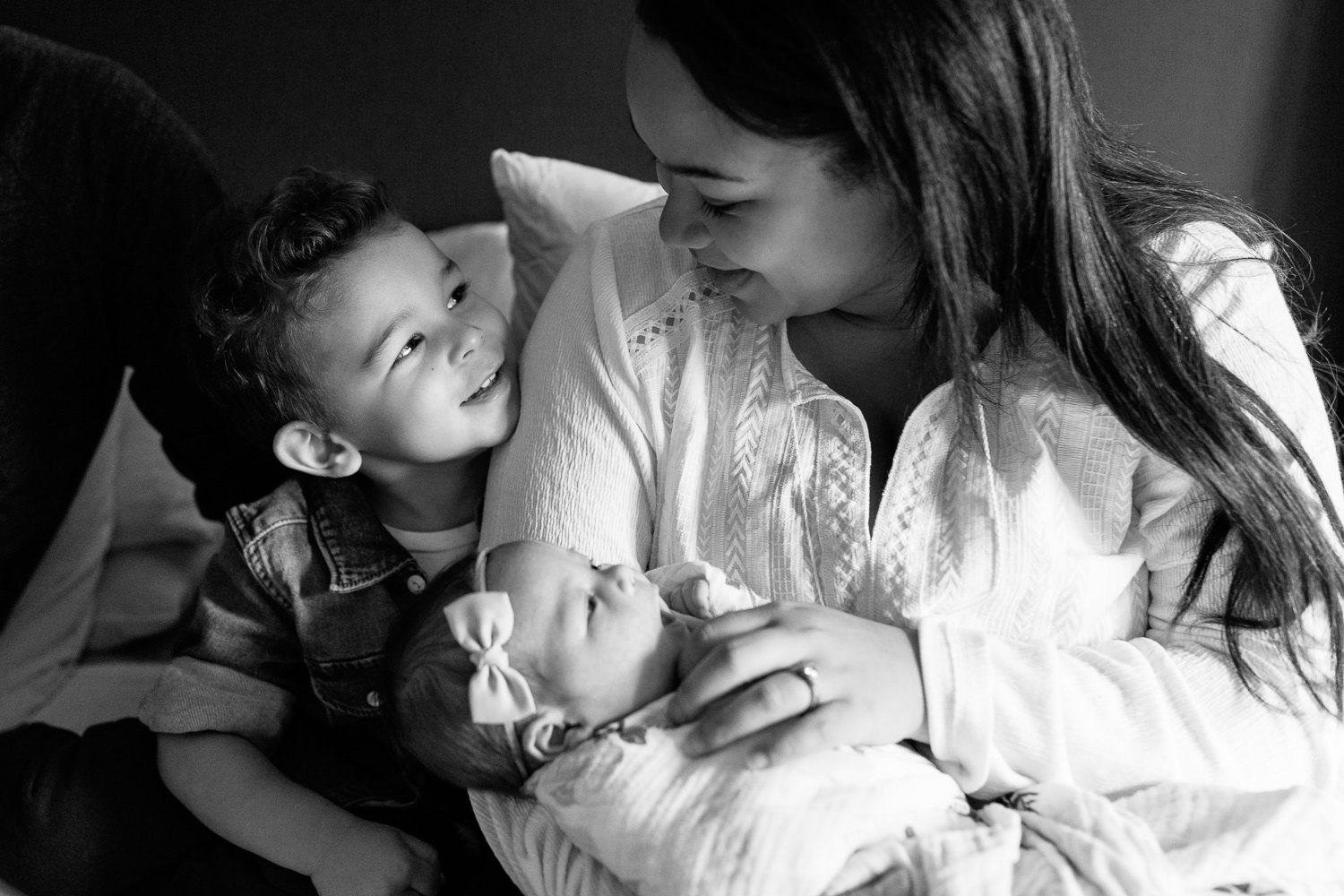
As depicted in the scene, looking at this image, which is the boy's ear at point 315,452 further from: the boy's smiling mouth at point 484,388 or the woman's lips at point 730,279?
the woman's lips at point 730,279

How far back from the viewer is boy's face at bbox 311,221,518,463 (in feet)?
4.30

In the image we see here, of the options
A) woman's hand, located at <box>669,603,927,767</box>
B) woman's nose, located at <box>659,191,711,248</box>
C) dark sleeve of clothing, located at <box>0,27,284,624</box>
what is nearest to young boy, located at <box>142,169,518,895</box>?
dark sleeve of clothing, located at <box>0,27,284,624</box>

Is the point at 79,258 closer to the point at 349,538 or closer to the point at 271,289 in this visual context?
the point at 271,289

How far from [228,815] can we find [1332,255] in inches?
80.5

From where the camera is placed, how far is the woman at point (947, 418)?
97 cm

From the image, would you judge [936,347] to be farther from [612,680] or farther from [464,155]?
[464,155]

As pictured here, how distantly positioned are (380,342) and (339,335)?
0.16 ft

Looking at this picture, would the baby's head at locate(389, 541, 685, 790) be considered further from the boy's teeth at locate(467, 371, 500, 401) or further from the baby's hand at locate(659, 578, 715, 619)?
the boy's teeth at locate(467, 371, 500, 401)

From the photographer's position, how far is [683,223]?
111 cm

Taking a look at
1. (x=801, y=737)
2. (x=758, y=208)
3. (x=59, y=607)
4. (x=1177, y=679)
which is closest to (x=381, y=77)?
(x=59, y=607)

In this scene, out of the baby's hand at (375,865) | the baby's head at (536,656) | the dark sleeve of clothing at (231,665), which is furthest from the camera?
the dark sleeve of clothing at (231,665)

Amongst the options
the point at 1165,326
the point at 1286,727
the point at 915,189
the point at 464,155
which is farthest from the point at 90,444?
the point at 1286,727

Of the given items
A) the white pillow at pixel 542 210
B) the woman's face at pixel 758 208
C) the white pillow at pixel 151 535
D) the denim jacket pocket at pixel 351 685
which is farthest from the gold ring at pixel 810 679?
the white pillow at pixel 151 535

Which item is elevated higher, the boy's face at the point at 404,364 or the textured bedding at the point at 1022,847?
the boy's face at the point at 404,364
